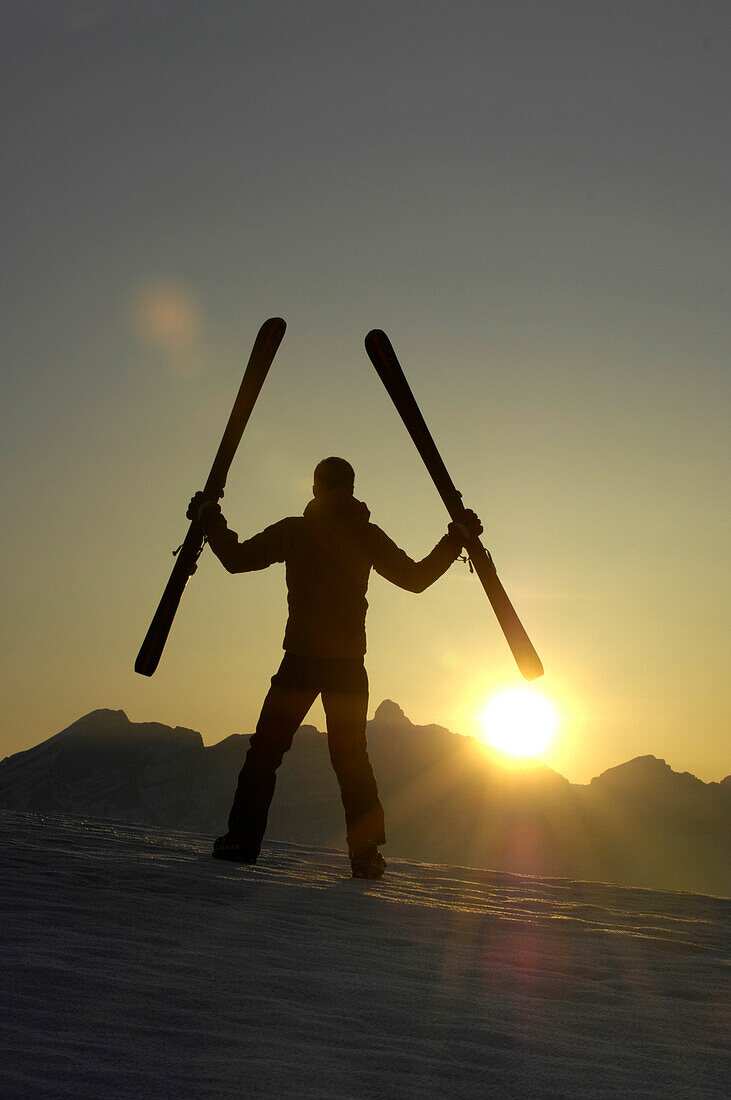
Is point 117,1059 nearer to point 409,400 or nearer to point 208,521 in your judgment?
point 208,521

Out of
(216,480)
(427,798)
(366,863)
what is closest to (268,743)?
(366,863)

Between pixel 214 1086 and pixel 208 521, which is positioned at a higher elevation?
pixel 208 521

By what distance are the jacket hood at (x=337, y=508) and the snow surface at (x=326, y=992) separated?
2504 millimetres

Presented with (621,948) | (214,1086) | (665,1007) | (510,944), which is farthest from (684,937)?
(214,1086)

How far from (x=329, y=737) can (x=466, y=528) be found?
6.00ft

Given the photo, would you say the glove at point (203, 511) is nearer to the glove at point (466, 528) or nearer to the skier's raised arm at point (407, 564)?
the skier's raised arm at point (407, 564)

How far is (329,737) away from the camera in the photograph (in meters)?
6.09

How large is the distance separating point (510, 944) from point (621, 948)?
1.89 ft

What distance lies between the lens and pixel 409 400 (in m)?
7.46

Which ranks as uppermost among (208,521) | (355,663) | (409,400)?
(409,400)

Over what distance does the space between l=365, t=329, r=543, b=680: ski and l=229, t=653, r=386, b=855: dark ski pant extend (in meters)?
1.23

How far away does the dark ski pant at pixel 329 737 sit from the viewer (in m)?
5.94

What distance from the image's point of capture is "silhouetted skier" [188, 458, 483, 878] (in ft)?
19.5

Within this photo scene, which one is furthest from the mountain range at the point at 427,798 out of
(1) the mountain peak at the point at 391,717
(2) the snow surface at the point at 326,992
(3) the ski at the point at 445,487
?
(2) the snow surface at the point at 326,992
